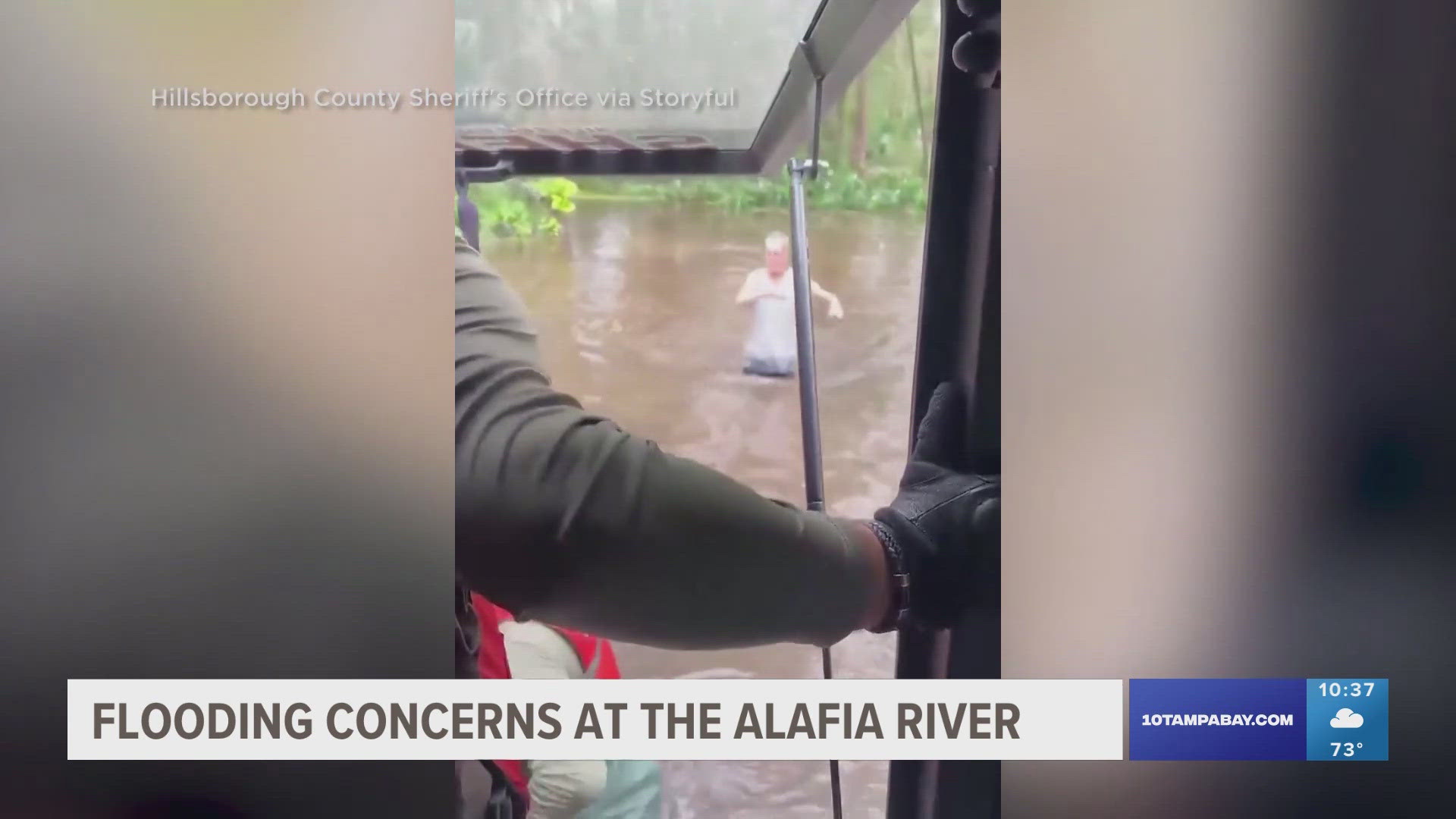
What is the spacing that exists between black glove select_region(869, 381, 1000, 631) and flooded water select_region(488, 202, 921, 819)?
26mm

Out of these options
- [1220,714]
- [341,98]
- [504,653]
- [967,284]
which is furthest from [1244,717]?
[341,98]

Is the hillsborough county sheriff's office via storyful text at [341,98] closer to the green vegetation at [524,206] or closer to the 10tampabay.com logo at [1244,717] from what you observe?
the green vegetation at [524,206]

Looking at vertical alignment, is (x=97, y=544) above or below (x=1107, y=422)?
below

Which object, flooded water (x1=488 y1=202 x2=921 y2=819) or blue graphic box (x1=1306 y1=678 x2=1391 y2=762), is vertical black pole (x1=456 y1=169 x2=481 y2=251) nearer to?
flooded water (x1=488 y1=202 x2=921 y2=819)

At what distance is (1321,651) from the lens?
122 cm

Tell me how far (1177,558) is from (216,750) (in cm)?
114

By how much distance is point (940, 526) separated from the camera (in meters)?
1.19

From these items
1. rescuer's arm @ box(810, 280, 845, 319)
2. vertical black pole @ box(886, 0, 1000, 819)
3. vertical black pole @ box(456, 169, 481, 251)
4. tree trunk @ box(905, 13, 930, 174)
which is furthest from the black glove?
vertical black pole @ box(456, 169, 481, 251)

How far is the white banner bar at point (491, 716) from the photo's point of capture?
1196mm

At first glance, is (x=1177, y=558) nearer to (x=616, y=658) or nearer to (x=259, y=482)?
(x=616, y=658)

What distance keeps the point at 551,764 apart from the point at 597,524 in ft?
0.97

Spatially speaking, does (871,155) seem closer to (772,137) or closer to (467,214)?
(772,137)

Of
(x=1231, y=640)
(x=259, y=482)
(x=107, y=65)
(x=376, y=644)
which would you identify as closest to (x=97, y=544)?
(x=259, y=482)

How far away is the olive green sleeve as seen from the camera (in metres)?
1.16
